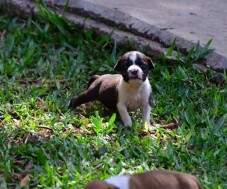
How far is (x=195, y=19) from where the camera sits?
779 centimetres

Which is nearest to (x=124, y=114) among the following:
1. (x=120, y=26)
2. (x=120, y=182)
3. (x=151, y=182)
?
(x=151, y=182)

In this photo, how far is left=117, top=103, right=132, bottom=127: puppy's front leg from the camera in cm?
593

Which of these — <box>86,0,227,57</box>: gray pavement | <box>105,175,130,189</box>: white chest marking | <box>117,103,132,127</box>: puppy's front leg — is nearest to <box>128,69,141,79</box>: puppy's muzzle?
<box>117,103,132,127</box>: puppy's front leg

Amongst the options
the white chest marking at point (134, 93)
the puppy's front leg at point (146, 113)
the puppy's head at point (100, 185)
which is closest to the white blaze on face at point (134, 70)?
the white chest marking at point (134, 93)

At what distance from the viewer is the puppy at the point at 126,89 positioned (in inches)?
229

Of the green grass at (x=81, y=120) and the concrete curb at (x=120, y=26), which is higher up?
the concrete curb at (x=120, y=26)

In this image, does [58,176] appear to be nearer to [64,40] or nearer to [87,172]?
[87,172]

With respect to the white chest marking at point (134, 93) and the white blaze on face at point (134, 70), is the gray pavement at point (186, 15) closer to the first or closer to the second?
the white chest marking at point (134, 93)

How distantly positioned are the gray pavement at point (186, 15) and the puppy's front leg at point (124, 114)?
133cm

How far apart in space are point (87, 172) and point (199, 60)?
218 cm

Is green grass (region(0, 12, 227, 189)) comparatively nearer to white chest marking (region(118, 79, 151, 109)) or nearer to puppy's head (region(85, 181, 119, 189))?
white chest marking (region(118, 79, 151, 109))

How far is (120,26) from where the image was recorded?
24.6ft

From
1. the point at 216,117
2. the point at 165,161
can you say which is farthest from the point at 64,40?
the point at 165,161

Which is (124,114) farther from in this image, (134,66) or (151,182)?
(151,182)
